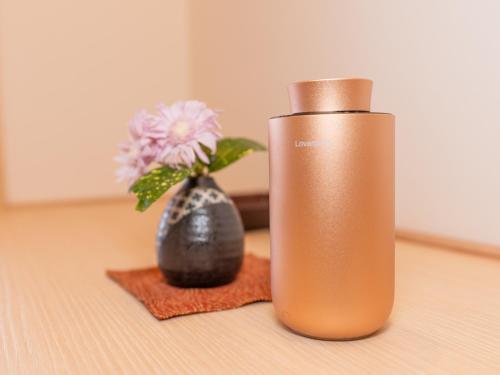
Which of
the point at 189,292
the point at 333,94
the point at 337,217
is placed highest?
the point at 333,94

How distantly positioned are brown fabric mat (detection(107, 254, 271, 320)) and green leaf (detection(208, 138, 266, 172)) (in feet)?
0.58

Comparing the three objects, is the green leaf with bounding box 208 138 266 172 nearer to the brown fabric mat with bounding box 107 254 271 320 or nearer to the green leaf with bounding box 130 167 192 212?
the green leaf with bounding box 130 167 192 212

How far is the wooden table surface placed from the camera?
467 millimetres

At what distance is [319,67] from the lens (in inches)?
48.3

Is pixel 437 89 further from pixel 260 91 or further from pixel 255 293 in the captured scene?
pixel 260 91

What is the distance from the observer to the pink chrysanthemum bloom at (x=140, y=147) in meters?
0.69

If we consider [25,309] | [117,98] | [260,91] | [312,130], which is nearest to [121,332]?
[25,309]

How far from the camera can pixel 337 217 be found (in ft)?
1.59

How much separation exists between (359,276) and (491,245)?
50cm

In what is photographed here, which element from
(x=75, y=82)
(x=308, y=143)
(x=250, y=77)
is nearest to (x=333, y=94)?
(x=308, y=143)

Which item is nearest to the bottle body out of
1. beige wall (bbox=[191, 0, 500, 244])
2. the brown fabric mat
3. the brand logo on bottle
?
the brand logo on bottle

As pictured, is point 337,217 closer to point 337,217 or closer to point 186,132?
point 337,217

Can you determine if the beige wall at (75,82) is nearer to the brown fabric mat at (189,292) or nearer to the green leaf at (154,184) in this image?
the brown fabric mat at (189,292)

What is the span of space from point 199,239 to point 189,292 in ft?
0.25
